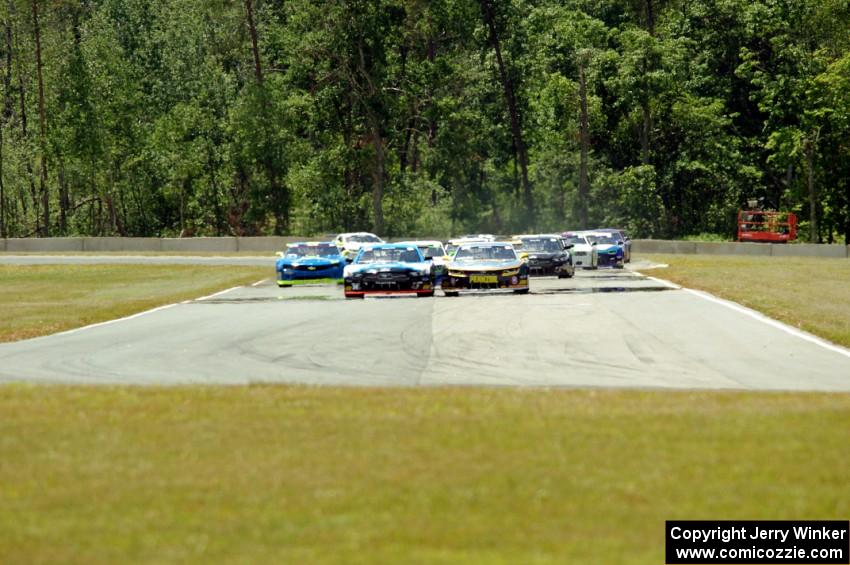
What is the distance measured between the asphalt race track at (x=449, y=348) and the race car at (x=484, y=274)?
3.53 m

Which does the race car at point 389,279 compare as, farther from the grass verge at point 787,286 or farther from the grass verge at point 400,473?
the grass verge at point 400,473

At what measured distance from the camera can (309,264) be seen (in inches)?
1656

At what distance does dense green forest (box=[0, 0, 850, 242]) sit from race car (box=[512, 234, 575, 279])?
37.1 metres

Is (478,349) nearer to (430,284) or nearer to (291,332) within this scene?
(291,332)

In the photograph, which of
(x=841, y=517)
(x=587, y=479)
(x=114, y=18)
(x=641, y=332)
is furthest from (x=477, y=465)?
(x=114, y=18)

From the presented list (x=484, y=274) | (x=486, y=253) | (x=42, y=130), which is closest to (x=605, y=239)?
(x=486, y=253)

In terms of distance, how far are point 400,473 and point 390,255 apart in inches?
1062

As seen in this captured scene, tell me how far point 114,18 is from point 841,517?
105179 millimetres

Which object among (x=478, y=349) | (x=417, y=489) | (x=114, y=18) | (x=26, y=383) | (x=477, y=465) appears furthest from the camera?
(x=114, y=18)

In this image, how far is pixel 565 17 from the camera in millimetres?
96062

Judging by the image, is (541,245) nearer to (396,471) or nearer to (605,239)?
(605,239)

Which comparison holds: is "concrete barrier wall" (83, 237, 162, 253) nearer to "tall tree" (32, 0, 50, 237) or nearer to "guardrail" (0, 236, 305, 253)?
"guardrail" (0, 236, 305, 253)

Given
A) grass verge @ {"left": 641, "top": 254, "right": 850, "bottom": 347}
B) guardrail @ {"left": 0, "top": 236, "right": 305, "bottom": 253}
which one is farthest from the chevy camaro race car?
guardrail @ {"left": 0, "top": 236, "right": 305, "bottom": 253}

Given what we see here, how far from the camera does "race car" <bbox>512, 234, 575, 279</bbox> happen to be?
1762 inches
